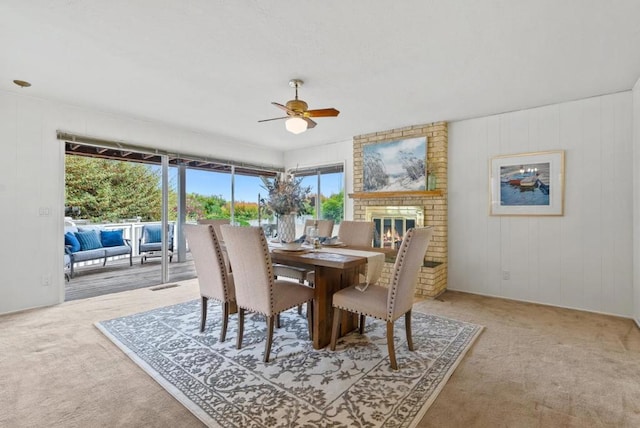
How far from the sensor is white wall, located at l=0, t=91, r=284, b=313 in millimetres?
3352

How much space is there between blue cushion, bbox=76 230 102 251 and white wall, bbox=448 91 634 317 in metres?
5.69

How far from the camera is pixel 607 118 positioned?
11.0 ft

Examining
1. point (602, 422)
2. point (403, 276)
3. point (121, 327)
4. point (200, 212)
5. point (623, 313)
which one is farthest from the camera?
point (200, 212)

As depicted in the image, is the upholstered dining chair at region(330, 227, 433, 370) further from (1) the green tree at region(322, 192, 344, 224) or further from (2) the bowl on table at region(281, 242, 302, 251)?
(1) the green tree at region(322, 192, 344, 224)

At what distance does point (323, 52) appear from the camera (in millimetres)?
2473

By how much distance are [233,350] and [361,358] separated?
101 cm

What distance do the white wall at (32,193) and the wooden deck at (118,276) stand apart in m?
0.51

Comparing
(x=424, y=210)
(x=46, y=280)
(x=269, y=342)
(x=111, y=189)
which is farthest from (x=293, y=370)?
(x=111, y=189)

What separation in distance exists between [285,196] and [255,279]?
775 millimetres

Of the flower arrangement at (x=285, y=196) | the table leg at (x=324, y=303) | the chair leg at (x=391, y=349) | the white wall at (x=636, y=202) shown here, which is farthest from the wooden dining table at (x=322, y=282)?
the white wall at (x=636, y=202)

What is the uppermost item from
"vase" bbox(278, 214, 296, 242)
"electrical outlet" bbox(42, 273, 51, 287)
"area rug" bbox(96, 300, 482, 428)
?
"vase" bbox(278, 214, 296, 242)

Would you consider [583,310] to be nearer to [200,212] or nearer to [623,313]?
[623,313]

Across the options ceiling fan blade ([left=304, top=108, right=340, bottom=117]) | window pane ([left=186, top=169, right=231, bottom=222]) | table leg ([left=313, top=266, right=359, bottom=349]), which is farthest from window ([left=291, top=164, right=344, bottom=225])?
table leg ([left=313, top=266, right=359, bottom=349])

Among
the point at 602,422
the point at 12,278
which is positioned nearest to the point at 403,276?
the point at 602,422
